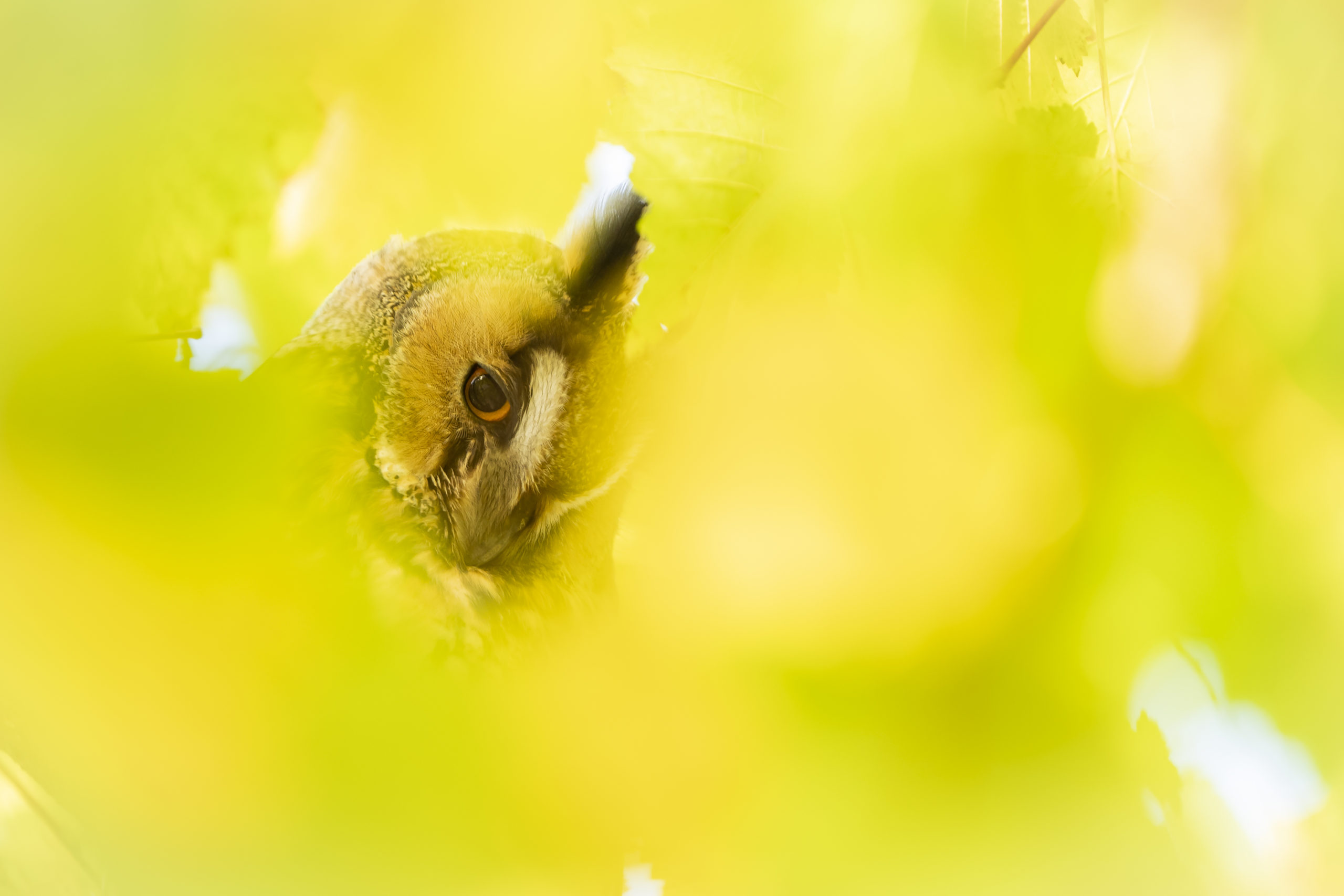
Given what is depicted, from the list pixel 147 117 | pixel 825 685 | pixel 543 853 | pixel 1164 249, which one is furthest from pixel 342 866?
pixel 1164 249

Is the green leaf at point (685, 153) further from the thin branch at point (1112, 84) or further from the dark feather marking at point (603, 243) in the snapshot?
the thin branch at point (1112, 84)

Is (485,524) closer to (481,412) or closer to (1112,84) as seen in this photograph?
(481,412)

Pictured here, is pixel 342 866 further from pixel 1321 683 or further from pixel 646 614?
pixel 1321 683

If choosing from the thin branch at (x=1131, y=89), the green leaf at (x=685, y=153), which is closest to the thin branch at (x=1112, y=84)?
the thin branch at (x=1131, y=89)

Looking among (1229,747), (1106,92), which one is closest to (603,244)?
(1106,92)

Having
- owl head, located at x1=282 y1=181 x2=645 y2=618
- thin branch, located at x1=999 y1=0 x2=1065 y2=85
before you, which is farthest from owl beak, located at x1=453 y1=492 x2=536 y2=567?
thin branch, located at x1=999 y1=0 x2=1065 y2=85
